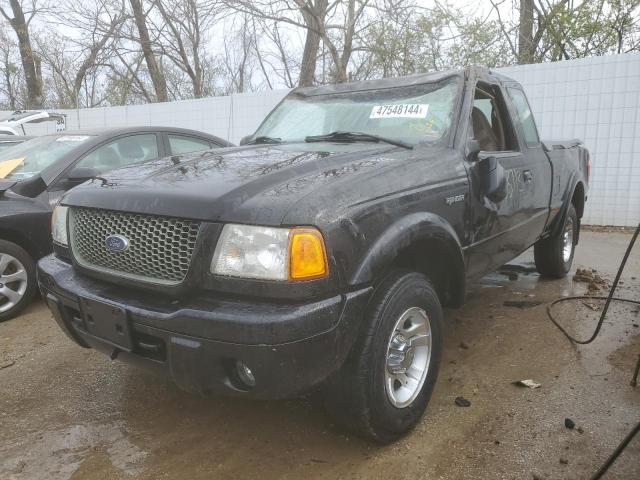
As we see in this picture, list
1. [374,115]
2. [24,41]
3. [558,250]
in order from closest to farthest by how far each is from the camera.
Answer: [374,115]
[558,250]
[24,41]

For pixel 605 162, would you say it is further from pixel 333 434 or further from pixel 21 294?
pixel 21 294

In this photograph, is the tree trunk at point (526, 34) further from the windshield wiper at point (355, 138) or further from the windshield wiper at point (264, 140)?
the windshield wiper at point (355, 138)

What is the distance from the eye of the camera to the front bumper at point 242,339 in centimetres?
182

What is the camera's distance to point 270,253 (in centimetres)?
189

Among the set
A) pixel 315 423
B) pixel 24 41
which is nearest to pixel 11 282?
pixel 315 423

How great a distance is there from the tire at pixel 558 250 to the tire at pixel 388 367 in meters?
2.88

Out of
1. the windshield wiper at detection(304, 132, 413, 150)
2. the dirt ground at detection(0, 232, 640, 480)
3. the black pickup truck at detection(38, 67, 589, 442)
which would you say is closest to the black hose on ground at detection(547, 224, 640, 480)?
the dirt ground at detection(0, 232, 640, 480)

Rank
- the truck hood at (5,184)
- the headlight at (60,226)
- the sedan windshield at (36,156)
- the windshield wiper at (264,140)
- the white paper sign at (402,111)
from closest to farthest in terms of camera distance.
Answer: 1. the headlight at (60,226)
2. the white paper sign at (402,111)
3. the windshield wiper at (264,140)
4. the truck hood at (5,184)
5. the sedan windshield at (36,156)

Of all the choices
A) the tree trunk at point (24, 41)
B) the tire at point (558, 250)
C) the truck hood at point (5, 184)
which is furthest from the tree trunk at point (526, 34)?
the tree trunk at point (24, 41)

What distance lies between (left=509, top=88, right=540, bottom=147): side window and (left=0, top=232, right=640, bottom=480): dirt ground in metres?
1.53

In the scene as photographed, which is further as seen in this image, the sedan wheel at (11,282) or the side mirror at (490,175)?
the sedan wheel at (11,282)

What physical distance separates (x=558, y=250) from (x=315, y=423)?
345 cm

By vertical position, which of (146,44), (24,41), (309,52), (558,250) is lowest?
(558,250)

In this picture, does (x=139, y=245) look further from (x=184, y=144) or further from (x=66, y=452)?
(x=184, y=144)
